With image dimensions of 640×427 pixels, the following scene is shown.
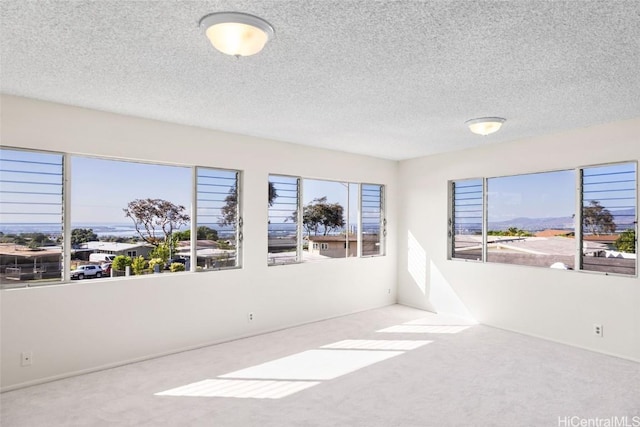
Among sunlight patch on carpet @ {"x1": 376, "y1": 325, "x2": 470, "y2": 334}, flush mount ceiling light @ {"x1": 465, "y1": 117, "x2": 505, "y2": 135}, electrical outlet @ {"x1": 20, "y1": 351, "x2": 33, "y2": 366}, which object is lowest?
sunlight patch on carpet @ {"x1": 376, "y1": 325, "x2": 470, "y2": 334}

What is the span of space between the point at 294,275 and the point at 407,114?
2546 millimetres

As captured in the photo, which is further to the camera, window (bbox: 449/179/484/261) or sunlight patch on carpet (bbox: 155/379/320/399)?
window (bbox: 449/179/484/261)

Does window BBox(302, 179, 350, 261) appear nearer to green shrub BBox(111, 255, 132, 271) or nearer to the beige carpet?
the beige carpet

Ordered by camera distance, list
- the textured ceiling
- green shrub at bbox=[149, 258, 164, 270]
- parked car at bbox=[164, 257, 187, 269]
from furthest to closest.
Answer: parked car at bbox=[164, 257, 187, 269], green shrub at bbox=[149, 258, 164, 270], the textured ceiling

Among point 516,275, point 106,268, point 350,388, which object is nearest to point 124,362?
point 106,268

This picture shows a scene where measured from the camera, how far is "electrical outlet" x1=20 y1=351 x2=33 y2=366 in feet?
10.5

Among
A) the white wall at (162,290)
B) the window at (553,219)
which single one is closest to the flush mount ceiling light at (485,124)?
the window at (553,219)

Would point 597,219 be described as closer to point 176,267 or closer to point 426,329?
point 426,329

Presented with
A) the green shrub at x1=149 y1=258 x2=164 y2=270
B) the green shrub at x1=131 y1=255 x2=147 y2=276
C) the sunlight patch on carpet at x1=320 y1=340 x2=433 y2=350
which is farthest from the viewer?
the sunlight patch on carpet at x1=320 y1=340 x2=433 y2=350

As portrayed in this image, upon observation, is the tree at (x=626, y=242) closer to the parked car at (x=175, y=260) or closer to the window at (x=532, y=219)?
the window at (x=532, y=219)

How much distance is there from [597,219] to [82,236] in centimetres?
527

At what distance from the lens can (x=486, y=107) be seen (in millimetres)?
3416

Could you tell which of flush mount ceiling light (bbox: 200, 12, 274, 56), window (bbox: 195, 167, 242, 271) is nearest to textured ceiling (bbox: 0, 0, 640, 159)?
flush mount ceiling light (bbox: 200, 12, 274, 56)

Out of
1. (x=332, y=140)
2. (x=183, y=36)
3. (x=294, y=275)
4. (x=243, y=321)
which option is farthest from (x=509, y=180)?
(x=183, y=36)
